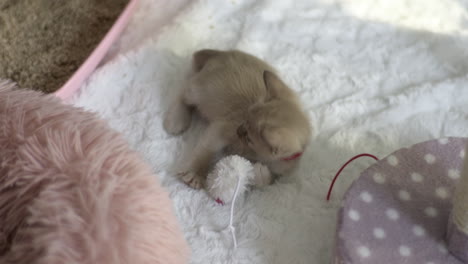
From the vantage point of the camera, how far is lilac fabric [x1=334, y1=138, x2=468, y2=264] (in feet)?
2.72

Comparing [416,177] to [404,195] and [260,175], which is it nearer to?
[404,195]

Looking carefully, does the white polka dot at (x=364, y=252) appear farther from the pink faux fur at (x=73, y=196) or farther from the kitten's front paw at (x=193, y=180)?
the kitten's front paw at (x=193, y=180)

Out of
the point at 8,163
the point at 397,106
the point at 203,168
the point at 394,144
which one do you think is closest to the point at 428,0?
the point at 397,106

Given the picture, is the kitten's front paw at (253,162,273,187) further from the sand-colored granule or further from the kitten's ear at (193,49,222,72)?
the sand-colored granule

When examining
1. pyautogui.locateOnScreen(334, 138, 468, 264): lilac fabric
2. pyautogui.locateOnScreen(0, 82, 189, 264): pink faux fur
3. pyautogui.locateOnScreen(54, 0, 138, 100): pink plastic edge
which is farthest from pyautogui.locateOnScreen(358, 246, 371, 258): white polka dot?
pyautogui.locateOnScreen(54, 0, 138, 100): pink plastic edge

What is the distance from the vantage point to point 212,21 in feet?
4.82

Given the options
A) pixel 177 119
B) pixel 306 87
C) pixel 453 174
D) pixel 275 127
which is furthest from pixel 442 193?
pixel 177 119

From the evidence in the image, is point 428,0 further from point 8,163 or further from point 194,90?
point 8,163

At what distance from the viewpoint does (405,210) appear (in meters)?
0.89

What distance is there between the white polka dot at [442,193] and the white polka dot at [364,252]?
223mm

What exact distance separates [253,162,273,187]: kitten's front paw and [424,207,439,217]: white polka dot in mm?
364

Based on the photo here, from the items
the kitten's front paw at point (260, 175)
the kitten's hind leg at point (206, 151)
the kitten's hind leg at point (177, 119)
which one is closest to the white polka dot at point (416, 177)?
the kitten's front paw at point (260, 175)

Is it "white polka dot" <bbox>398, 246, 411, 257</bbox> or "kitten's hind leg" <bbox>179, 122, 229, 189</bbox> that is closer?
"white polka dot" <bbox>398, 246, 411, 257</bbox>

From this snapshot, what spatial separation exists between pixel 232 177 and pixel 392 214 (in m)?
0.35
